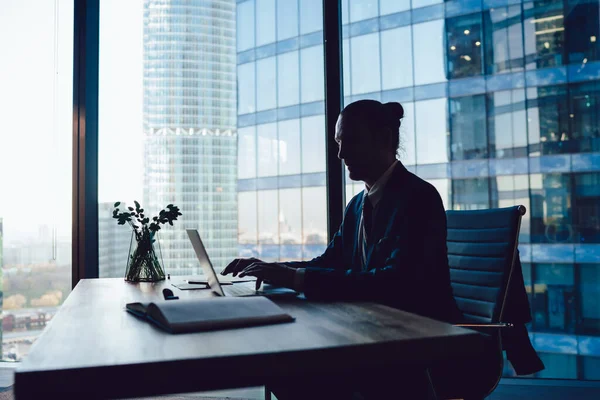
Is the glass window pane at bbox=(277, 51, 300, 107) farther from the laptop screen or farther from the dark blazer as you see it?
the laptop screen

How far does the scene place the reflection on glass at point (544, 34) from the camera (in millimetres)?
2775

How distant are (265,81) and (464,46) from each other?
1196 mm

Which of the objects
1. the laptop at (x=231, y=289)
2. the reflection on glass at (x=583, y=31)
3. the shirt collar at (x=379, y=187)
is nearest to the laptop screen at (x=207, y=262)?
the laptop at (x=231, y=289)

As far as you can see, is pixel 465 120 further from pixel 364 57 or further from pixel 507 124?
pixel 364 57


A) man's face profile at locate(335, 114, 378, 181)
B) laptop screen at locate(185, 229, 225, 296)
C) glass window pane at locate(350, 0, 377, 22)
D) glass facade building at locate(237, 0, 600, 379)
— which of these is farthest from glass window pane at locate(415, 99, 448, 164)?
laptop screen at locate(185, 229, 225, 296)

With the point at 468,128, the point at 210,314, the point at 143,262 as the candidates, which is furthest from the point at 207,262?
the point at 468,128

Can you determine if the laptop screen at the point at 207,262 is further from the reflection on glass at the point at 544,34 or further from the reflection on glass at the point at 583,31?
the reflection on glass at the point at 583,31

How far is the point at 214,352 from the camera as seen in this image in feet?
2.57

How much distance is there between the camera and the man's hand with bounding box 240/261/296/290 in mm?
1372

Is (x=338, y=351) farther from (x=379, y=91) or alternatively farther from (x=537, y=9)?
(x=537, y=9)

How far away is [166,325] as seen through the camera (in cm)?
96

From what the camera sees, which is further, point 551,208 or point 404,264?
point 551,208

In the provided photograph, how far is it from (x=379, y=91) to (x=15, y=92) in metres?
2.26

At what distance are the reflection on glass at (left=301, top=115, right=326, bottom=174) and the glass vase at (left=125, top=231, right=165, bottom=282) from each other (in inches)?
52.4
